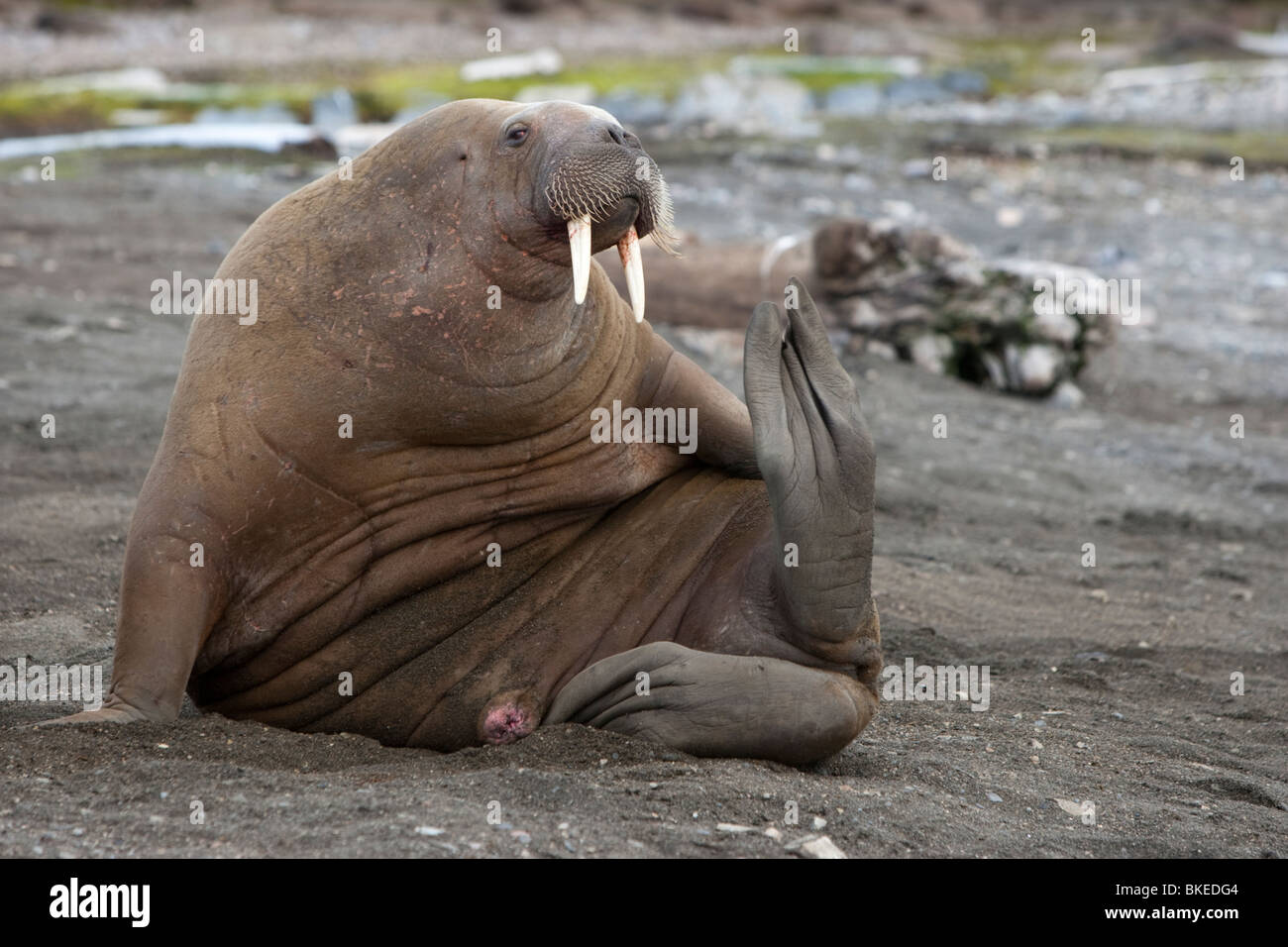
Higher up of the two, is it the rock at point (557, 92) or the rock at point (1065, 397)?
the rock at point (557, 92)

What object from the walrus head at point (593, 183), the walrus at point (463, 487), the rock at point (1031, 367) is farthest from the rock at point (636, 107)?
the walrus head at point (593, 183)

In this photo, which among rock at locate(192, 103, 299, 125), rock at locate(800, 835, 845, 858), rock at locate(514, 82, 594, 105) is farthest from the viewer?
rock at locate(514, 82, 594, 105)

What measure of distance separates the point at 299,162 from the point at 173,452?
32.8ft

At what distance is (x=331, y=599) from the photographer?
3.65 m

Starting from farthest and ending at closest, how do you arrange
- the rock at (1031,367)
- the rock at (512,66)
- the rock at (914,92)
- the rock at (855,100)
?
the rock at (914,92)
the rock at (512,66)
the rock at (855,100)
the rock at (1031,367)

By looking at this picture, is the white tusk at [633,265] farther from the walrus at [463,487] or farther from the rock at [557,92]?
the rock at [557,92]

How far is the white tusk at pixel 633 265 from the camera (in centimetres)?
353

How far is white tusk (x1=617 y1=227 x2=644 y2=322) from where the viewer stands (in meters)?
3.53

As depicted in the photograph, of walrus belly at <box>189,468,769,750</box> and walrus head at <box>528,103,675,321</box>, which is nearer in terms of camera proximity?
walrus head at <box>528,103,675,321</box>

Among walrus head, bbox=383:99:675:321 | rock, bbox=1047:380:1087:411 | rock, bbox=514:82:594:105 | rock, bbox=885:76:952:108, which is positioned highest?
rock, bbox=885:76:952:108

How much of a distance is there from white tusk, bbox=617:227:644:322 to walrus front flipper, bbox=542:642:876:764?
31.1 inches

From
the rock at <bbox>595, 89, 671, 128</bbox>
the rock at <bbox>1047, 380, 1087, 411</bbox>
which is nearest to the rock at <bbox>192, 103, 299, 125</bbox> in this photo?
the rock at <bbox>595, 89, 671, 128</bbox>

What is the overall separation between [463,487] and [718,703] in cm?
78

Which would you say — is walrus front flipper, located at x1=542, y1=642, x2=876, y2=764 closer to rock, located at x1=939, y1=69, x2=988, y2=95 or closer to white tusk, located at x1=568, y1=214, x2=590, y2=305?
white tusk, located at x1=568, y1=214, x2=590, y2=305
